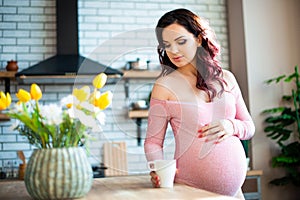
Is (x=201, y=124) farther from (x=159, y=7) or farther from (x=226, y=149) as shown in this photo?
(x=159, y=7)

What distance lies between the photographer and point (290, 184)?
4.35 meters

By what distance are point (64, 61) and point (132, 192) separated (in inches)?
107

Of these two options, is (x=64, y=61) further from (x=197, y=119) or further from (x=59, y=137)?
(x=59, y=137)

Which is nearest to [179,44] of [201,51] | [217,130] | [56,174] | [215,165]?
[201,51]

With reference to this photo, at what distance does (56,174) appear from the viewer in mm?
1222

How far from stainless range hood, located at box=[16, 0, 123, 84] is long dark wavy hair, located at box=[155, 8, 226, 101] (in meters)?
2.06

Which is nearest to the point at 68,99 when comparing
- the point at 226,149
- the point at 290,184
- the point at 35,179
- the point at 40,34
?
the point at 35,179

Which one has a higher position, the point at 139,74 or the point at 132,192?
the point at 139,74

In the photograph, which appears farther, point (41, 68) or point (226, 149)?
point (41, 68)

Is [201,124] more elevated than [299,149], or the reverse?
[201,124]

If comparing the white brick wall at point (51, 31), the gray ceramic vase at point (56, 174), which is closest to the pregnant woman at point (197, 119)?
the gray ceramic vase at point (56, 174)

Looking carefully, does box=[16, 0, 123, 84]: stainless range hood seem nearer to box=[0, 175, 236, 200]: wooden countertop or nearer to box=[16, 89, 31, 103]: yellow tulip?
box=[0, 175, 236, 200]: wooden countertop

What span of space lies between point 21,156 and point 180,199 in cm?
295

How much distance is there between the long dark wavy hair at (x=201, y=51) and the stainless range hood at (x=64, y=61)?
2.06 meters
